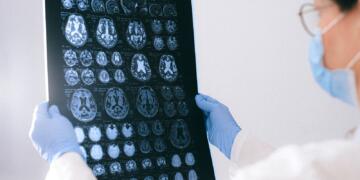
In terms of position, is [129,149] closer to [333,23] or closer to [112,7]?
[112,7]

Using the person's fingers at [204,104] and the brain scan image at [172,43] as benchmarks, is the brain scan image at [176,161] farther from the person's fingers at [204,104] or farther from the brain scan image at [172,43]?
the brain scan image at [172,43]

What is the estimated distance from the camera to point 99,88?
1.03 meters

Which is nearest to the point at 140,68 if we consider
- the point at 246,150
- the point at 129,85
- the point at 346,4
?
the point at 129,85

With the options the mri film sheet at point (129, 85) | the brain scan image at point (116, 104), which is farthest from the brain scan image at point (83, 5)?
the brain scan image at point (116, 104)

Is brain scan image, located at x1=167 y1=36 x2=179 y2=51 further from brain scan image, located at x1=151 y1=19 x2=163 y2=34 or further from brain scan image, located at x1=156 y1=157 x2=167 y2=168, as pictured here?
brain scan image, located at x1=156 y1=157 x2=167 y2=168

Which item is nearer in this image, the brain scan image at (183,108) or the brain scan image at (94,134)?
the brain scan image at (94,134)

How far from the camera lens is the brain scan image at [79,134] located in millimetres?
1003

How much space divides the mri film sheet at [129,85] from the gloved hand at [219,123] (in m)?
0.04

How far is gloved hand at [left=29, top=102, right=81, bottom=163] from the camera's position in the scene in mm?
972

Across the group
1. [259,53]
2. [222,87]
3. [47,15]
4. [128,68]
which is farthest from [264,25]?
[47,15]

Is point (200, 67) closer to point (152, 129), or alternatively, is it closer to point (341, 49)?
point (152, 129)

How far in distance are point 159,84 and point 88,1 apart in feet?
0.95

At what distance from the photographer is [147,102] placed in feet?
3.60

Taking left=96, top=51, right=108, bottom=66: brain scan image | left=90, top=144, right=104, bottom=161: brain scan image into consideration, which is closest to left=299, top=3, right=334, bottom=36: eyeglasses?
left=96, top=51, right=108, bottom=66: brain scan image
